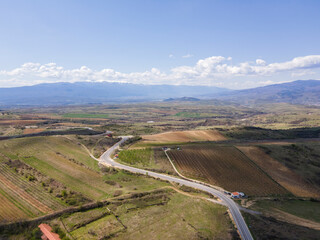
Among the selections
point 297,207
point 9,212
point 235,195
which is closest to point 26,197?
point 9,212

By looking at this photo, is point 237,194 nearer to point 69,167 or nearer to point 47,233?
point 47,233

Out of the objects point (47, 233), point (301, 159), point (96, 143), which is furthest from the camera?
point (96, 143)

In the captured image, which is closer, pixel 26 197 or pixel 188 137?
pixel 26 197

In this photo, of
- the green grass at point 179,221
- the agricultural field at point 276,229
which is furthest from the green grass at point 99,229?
the agricultural field at point 276,229

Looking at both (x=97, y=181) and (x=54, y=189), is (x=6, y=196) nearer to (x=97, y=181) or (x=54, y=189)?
(x=54, y=189)

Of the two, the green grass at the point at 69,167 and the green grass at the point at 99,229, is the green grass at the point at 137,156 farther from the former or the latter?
the green grass at the point at 99,229

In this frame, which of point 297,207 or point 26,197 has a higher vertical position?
point 26,197

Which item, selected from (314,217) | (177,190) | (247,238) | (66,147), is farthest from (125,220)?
(66,147)
